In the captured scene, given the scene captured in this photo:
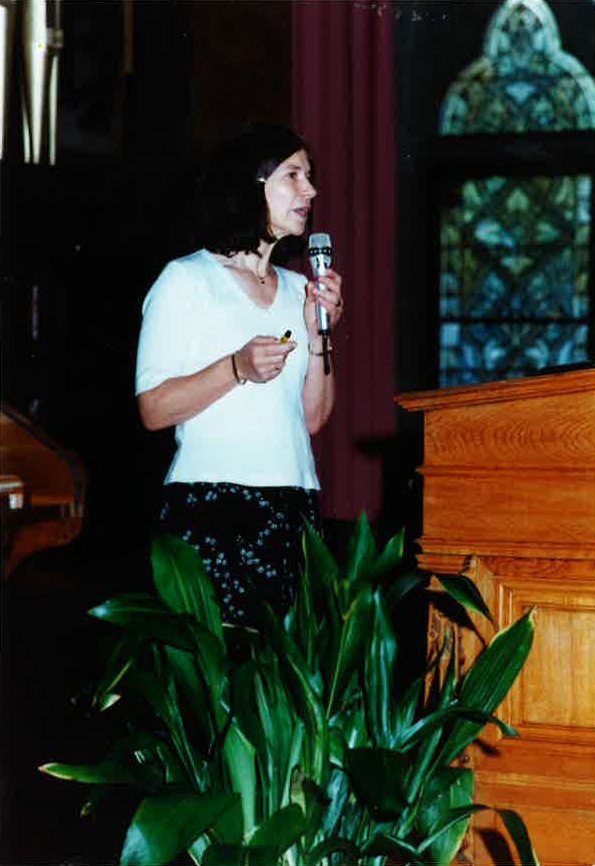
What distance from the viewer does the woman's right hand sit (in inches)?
A: 95.7

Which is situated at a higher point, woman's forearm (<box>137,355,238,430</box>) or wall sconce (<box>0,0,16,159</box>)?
wall sconce (<box>0,0,16,159</box>)

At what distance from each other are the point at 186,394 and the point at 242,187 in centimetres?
43

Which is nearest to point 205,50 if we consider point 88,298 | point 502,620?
point 88,298

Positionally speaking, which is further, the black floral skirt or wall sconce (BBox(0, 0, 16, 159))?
wall sconce (BBox(0, 0, 16, 159))

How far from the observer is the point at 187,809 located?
6.89 ft

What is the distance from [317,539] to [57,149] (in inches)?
111

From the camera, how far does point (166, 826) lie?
2.06 metres

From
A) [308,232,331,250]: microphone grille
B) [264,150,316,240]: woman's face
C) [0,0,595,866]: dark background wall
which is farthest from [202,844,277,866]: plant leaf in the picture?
[0,0,595,866]: dark background wall

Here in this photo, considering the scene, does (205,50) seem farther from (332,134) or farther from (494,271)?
(494,271)

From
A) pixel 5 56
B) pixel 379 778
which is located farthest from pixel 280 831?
pixel 5 56

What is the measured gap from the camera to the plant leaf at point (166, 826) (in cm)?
204

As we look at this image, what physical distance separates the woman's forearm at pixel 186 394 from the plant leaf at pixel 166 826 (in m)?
0.73

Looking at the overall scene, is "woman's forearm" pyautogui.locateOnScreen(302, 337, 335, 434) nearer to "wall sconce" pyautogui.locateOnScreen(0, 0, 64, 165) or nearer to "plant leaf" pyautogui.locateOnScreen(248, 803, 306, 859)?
"plant leaf" pyautogui.locateOnScreen(248, 803, 306, 859)

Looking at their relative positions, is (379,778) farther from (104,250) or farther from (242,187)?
(104,250)
